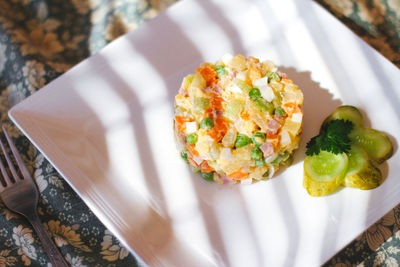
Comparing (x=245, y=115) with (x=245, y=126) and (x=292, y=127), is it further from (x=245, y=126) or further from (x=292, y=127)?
(x=292, y=127)

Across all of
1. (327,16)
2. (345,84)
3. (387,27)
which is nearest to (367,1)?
(387,27)

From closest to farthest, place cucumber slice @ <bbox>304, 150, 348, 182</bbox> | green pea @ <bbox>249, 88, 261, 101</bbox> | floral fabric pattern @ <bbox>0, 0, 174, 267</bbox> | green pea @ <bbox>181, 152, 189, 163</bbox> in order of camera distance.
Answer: cucumber slice @ <bbox>304, 150, 348, 182</bbox> → green pea @ <bbox>249, 88, 261, 101</bbox> → floral fabric pattern @ <bbox>0, 0, 174, 267</bbox> → green pea @ <bbox>181, 152, 189, 163</bbox>

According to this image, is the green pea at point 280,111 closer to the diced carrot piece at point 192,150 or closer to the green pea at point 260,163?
the green pea at point 260,163

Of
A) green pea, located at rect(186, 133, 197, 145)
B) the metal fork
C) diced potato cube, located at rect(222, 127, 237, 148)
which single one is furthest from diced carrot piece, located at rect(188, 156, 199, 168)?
the metal fork

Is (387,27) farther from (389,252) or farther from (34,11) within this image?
(34,11)

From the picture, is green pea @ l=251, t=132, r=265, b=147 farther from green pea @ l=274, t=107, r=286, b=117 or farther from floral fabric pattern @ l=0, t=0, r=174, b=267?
floral fabric pattern @ l=0, t=0, r=174, b=267

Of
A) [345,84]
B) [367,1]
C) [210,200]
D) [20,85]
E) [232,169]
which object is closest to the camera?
[232,169]
